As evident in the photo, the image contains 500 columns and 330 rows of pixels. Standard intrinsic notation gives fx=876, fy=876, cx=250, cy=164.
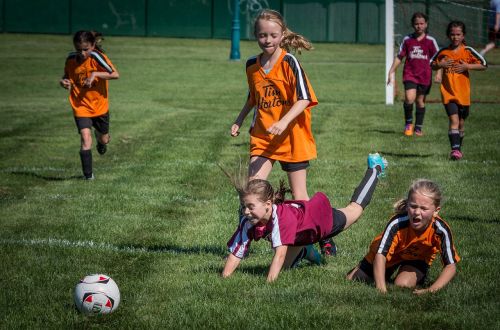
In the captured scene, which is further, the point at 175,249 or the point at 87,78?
the point at 87,78

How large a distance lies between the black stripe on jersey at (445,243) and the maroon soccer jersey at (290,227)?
920 millimetres

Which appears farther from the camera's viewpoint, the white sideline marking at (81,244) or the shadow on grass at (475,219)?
the shadow on grass at (475,219)

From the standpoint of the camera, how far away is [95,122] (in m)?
12.7

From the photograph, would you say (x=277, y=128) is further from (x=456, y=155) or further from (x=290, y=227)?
→ (x=456, y=155)

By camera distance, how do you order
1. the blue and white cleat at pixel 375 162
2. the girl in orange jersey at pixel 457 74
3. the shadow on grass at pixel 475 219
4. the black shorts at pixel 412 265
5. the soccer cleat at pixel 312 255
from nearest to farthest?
1. the black shorts at pixel 412 265
2. the soccer cleat at pixel 312 255
3. the blue and white cleat at pixel 375 162
4. the shadow on grass at pixel 475 219
5. the girl in orange jersey at pixel 457 74

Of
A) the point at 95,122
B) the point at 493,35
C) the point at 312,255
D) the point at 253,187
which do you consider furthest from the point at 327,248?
the point at 493,35

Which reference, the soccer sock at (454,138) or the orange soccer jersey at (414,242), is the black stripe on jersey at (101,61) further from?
the orange soccer jersey at (414,242)

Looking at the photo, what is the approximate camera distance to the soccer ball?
5.82m

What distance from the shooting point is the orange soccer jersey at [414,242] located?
636 cm

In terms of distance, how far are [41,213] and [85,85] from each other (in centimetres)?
303

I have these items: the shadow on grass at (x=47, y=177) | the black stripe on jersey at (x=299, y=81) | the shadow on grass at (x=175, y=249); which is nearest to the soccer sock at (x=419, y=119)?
the shadow on grass at (x=47, y=177)

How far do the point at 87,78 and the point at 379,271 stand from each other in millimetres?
7055

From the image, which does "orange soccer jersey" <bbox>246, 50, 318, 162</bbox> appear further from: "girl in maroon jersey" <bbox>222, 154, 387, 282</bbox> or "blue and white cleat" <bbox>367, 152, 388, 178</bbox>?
"girl in maroon jersey" <bbox>222, 154, 387, 282</bbox>

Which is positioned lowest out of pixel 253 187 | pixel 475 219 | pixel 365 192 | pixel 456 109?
pixel 475 219
